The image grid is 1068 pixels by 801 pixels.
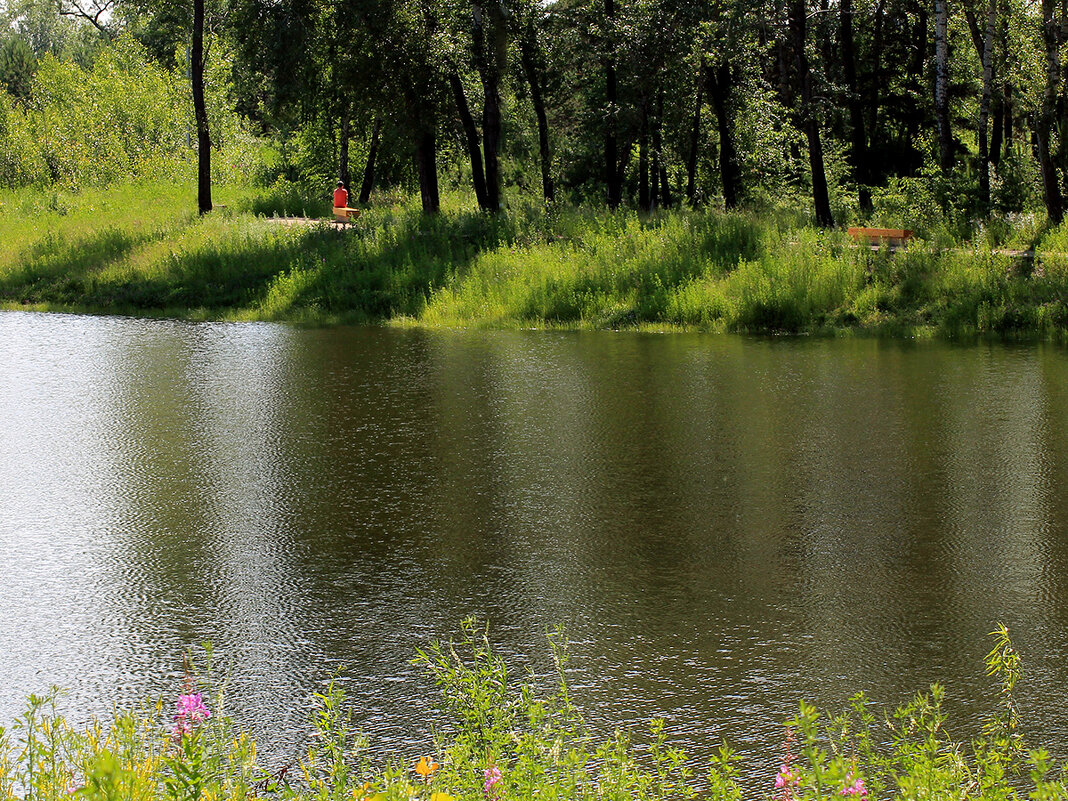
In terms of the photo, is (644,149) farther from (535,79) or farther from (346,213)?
(346,213)

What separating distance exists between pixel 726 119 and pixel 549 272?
13.5m

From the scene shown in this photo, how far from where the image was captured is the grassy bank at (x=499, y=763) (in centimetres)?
364

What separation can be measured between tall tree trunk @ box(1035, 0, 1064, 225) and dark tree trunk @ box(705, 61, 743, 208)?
935 centimetres

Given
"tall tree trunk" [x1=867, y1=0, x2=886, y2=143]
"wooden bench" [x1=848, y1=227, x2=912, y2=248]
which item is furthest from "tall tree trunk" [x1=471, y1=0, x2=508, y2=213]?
"tall tree trunk" [x1=867, y1=0, x2=886, y2=143]

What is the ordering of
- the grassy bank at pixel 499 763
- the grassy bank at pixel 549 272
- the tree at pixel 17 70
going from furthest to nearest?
1. the tree at pixel 17 70
2. the grassy bank at pixel 549 272
3. the grassy bank at pixel 499 763

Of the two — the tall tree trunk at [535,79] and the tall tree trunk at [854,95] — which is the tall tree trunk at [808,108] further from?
the tall tree trunk at [535,79]

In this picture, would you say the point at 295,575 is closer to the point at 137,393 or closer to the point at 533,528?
the point at 533,528

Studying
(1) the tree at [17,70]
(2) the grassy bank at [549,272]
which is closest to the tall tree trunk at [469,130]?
(2) the grassy bank at [549,272]

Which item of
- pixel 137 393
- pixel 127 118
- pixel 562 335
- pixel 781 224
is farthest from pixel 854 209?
pixel 127 118

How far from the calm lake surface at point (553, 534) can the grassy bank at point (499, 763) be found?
0.24 metres

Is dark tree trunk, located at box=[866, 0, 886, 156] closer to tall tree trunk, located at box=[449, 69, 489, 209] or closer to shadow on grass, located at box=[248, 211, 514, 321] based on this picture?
tall tree trunk, located at box=[449, 69, 489, 209]

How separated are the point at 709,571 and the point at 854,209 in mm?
20997

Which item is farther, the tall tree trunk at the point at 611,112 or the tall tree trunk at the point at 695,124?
the tall tree trunk at the point at 695,124

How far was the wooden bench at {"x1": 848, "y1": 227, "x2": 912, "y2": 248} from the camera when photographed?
20294mm
